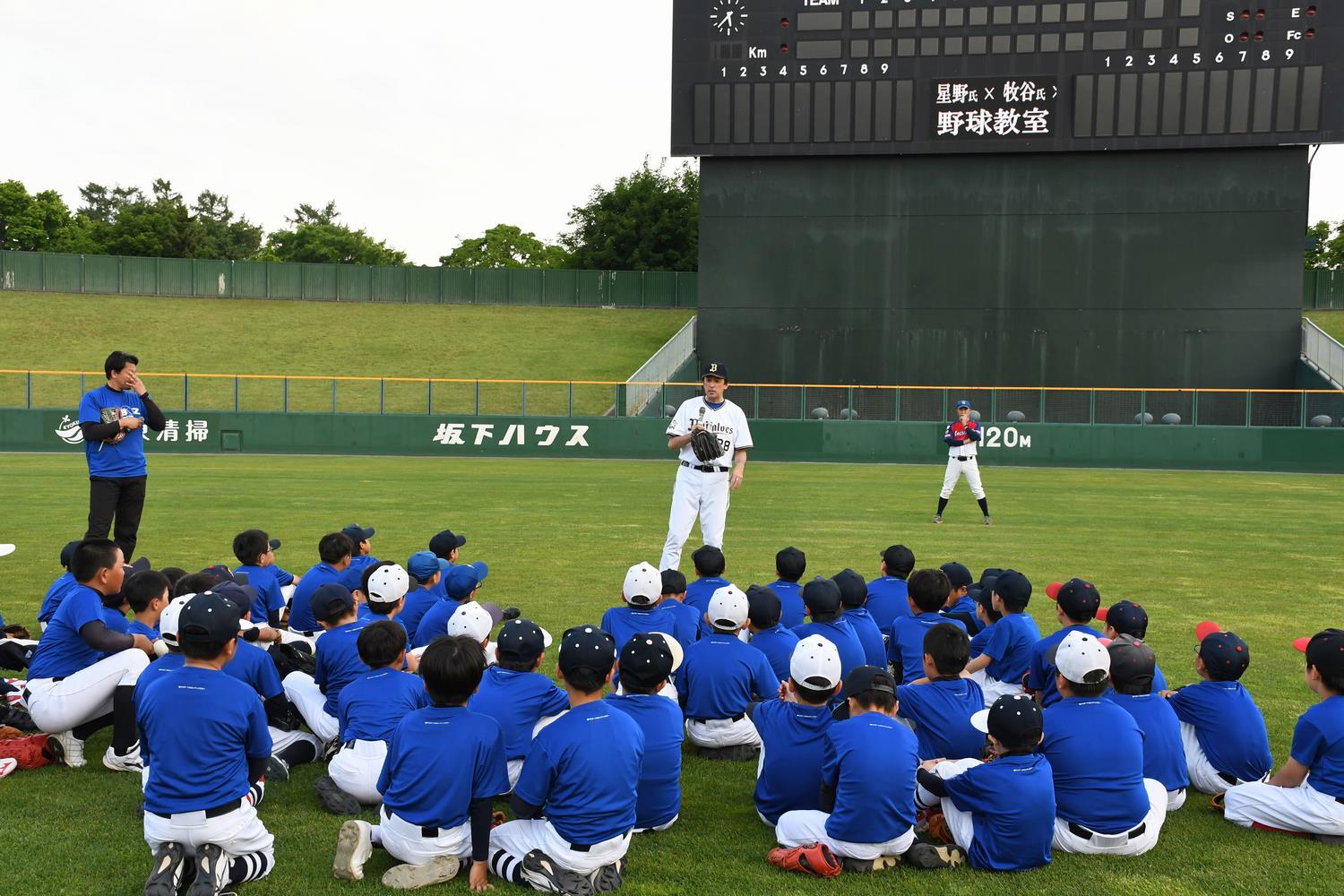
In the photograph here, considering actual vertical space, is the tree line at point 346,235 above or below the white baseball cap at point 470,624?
above

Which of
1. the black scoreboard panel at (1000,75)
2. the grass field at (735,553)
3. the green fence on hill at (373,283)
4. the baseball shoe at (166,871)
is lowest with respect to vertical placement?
the grass field at (735,553)

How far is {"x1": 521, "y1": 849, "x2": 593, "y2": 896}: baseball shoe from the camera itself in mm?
4199

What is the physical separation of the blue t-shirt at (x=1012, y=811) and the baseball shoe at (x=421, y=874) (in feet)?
7.32

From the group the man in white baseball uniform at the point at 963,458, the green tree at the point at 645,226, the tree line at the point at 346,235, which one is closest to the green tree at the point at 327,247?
the tree line at the point at 346,235

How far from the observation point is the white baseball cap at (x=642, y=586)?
20.2 feet

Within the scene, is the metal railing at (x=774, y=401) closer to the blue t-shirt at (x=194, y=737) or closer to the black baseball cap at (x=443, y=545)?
the black baseball cap at (x=443, y=545)

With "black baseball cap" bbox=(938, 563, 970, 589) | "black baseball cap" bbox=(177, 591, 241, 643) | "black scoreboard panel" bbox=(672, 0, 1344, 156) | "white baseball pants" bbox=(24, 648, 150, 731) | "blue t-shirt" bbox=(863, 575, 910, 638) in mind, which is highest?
"black scoreboard panel" bbox=(672, 0, 1344, 156)

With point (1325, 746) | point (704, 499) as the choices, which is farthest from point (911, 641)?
point (704, 499)

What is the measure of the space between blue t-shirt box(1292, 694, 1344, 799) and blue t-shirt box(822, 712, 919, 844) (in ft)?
6.37

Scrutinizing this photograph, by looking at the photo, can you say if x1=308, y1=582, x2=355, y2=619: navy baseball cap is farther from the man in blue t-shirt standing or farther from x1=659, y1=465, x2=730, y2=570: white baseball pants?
x1=659, y1=465, x2=730, y2=570: white baseball pants

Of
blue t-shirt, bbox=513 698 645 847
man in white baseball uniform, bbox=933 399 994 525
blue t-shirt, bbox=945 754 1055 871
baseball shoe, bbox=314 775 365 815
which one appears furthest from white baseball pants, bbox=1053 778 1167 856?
man in white baseball uniform, bbox=933 399 994 525

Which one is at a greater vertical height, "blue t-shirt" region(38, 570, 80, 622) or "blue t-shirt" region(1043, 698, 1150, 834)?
"blue t-shirt" region(38, 570, 80, 622)

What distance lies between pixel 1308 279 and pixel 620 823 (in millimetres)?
53508

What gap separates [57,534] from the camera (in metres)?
13.3
